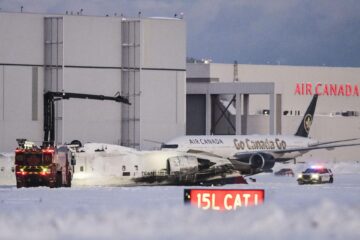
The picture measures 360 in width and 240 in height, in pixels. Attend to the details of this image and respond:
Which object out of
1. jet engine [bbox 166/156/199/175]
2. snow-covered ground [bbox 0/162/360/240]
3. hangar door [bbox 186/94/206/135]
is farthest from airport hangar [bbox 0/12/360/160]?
snow-covered ground [bbox 0/162/360/240]

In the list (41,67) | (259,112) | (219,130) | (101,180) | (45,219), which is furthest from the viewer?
(259,112)

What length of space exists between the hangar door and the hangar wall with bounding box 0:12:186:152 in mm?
17962

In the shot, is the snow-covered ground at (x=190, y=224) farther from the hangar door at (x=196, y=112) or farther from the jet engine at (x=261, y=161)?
the hangar door at (x=196, y=112)

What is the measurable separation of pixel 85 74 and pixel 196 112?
25886mm

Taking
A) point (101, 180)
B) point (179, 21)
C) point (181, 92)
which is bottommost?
point (101, 180)

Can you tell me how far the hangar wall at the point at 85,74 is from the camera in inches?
4021

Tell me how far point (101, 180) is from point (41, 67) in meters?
38.7

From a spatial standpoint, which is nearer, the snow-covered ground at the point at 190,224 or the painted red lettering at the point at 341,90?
the snow-covered ground at the point at 190,224

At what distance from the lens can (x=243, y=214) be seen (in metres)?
25.3

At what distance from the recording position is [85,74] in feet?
343

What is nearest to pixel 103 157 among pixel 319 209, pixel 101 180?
pixel 101 180

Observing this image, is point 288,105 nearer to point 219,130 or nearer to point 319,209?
point 219,130

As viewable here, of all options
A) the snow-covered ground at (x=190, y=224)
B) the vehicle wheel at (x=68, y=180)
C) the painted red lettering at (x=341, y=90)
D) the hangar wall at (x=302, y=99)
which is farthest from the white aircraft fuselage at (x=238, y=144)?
the snow-covered ground at (x=190, y=224)

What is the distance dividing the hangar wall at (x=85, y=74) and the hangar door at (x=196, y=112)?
1796 centimetres
